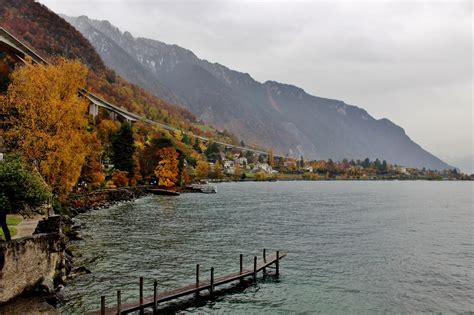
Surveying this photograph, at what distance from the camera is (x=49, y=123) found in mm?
42656

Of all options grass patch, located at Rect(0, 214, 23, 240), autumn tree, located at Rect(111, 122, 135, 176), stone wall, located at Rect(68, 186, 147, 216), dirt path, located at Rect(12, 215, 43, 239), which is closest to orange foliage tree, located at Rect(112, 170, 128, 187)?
autumn tree, located at Rect(111, 122, 135, 176)

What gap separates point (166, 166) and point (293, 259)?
3236 inches

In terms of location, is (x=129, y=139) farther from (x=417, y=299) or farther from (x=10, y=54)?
(x=417, y=299)

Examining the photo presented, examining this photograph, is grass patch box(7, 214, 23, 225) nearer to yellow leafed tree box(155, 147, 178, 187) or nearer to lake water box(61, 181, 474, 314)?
lake water box(61, 181, 474, 314)

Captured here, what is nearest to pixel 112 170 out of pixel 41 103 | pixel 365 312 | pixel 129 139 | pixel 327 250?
pixel 129 139

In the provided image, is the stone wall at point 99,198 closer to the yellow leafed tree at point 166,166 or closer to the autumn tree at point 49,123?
the yellow leafed tree at point 166,166

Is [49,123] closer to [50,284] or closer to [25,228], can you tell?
[25,228]

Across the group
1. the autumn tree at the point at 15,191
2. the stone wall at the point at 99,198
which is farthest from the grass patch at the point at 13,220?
the stone wall at the point at 99,198

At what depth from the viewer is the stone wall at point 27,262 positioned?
2262 cm

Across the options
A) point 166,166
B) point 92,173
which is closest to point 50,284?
point 92,173

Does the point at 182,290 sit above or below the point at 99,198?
below

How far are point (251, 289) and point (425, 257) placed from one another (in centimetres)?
2663

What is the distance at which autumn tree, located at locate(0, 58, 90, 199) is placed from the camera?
136ft

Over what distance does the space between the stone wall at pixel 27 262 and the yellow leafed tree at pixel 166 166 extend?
91420 millimetres
